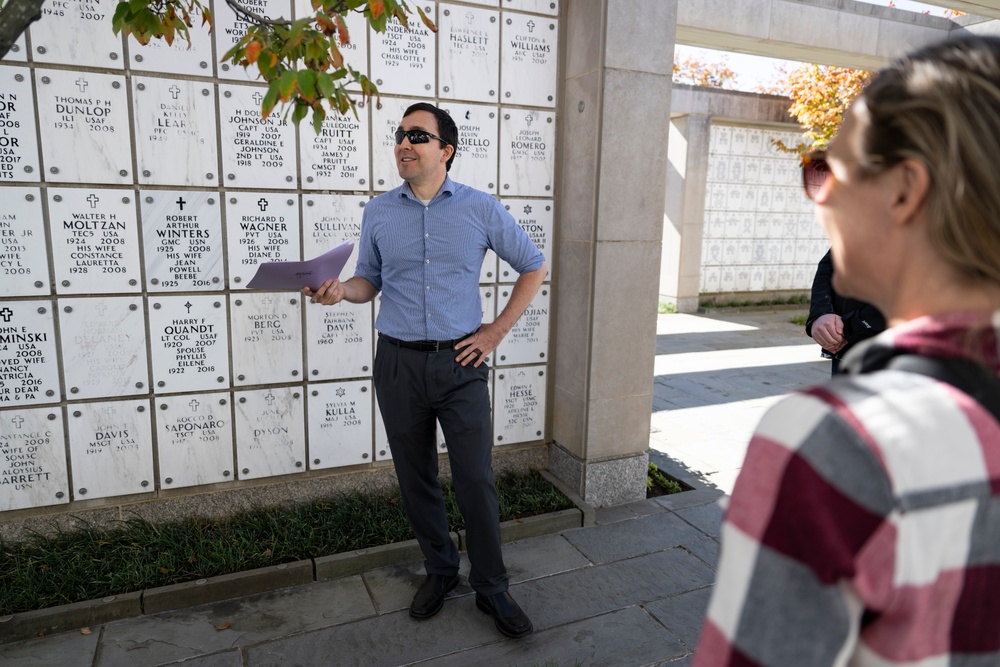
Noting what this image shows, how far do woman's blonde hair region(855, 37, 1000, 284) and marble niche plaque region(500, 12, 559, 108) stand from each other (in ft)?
11.1

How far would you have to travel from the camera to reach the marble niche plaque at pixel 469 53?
371cm

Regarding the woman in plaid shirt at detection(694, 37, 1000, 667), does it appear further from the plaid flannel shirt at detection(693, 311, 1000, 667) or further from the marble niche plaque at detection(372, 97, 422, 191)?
the marble niche plaque at detection(372, 97, 422, 191)

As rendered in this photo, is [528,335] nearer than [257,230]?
No

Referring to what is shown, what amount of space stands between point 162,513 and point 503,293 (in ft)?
7.28

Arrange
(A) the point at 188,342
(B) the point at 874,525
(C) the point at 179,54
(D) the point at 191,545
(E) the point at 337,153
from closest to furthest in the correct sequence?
(B) the point at 874,525 → (C) the point at 179,54 → (D) the point at 191,545 → (A) the point at 188,342 → (E) the point at 337,153

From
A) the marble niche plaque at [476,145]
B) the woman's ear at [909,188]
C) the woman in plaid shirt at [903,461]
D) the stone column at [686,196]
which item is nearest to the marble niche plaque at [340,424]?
the marble niche plaque at [476,145]

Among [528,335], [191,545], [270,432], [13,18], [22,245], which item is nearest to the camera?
[13,18]

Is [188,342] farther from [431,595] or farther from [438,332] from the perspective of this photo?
[431,595]

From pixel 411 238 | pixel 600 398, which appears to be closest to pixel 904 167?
pixel 411 238

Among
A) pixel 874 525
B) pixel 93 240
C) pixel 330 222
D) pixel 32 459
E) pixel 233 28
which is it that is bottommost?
pixel 32 459

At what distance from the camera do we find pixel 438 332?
115 inches

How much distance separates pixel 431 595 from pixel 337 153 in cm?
228

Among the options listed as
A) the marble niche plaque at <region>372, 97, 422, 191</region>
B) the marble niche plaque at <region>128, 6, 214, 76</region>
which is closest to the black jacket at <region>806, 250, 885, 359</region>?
the marble niche plaque at <region>372, 97, 422, 191</region>

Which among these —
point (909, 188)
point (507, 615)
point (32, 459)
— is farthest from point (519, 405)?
point (909, 188)
